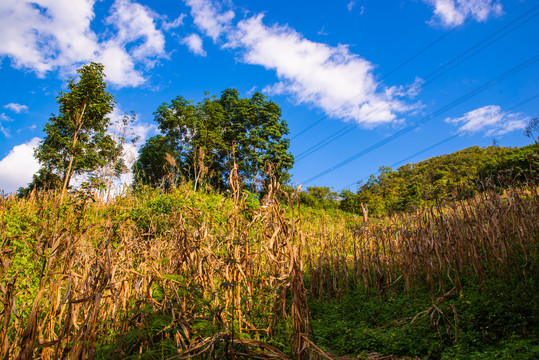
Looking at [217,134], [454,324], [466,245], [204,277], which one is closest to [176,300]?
[204,277]

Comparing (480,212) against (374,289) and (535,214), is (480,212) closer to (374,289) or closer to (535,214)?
(535,214)

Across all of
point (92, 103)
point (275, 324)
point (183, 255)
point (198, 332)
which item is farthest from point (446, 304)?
point (92, 103)

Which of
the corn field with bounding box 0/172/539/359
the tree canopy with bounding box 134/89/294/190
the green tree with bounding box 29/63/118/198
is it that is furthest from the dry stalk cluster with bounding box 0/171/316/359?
the tree canopy with bounding box 134/89/294/190

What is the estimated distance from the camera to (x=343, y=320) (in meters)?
3.28

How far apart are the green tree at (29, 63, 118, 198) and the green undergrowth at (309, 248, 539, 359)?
10.0 meters

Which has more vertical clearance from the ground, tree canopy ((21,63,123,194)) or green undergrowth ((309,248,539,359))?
tree canopy ((21,63,123,194))

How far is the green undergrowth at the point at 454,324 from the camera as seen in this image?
2104 millimetres

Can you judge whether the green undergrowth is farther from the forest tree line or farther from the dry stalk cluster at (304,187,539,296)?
the forest tree line

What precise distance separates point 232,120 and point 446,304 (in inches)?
1003

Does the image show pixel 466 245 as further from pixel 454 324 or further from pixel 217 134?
pixel 217 134

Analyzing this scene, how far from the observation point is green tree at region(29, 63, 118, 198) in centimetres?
1159

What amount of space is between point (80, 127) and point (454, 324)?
13.2 metres

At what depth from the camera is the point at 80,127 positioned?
11.4m

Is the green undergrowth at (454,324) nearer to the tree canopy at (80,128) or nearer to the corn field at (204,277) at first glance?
the corn field at (204,277)
